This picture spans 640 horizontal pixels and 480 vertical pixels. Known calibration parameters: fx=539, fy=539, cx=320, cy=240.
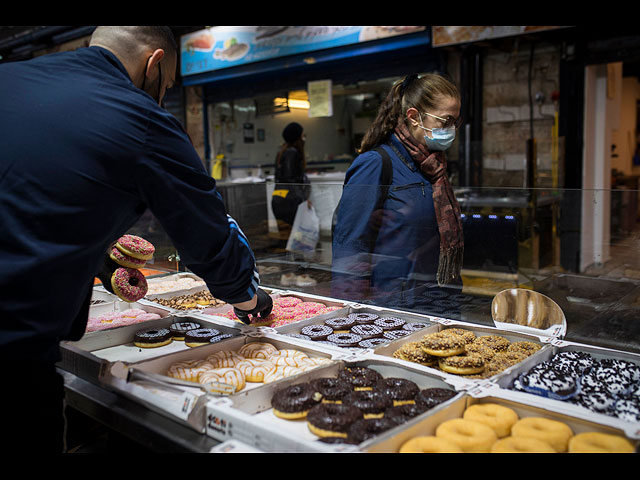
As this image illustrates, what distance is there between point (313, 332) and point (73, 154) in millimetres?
1161

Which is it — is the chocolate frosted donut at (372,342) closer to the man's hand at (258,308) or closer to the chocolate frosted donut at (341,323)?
the chocolate frosted donut at (341,323)

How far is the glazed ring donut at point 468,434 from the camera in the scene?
4.20 feet

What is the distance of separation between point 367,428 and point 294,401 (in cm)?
24

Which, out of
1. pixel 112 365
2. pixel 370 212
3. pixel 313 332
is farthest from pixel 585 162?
pixel 112 365

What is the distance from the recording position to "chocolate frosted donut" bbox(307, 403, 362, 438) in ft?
4.51

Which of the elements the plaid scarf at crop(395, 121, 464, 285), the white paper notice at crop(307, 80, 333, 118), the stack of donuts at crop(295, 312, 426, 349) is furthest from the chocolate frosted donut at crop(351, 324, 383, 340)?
the white paper notice at crop(307, 80, 333, 118)

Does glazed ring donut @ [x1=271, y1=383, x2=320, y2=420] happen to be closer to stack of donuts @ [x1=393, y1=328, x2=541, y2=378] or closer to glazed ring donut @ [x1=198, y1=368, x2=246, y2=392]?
glazed ring donut @ [x1=198, y1=368, x2=246, y2=392]

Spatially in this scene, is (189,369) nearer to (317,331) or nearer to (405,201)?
(317,331)

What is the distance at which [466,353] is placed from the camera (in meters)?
1.83

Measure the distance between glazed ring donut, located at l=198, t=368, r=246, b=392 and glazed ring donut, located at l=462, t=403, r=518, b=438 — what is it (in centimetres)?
69

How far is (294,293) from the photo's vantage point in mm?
2828

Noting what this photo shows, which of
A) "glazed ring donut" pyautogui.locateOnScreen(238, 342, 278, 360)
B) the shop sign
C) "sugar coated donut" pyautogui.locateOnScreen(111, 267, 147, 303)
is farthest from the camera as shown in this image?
the shop sign

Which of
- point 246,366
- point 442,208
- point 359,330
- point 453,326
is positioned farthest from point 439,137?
point 246,366
